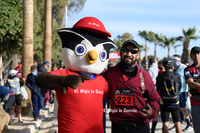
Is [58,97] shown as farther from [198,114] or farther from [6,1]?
[6,1]

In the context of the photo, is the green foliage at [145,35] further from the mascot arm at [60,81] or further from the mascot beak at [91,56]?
the mascot arm at [60,81]

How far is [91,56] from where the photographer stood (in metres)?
3.42

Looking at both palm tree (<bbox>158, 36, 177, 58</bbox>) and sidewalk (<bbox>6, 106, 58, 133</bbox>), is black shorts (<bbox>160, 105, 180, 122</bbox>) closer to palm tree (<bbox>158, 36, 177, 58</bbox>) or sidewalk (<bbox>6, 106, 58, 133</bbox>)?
sidewalk (<bbox>6, 106, 58, 133</bbox>)

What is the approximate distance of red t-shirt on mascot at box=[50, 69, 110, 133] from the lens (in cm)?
329

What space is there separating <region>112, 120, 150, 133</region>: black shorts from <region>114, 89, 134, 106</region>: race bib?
0.81 ft

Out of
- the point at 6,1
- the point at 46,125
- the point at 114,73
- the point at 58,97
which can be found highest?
the point at 6,1

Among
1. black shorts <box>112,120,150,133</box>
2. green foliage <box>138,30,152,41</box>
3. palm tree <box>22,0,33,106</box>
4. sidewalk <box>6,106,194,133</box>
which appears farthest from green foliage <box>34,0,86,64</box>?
black shorts <box>112,120,150,133</box>

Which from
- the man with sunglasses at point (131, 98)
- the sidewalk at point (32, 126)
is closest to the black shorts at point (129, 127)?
the man with sunglasses at point (131, 98)

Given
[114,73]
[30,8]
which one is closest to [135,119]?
[114,73]

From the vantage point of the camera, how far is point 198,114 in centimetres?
432

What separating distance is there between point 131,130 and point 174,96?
2467 millimetres

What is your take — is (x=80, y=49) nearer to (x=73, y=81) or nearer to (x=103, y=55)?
(x=103, y=55)

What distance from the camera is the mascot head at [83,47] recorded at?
11.5 feet

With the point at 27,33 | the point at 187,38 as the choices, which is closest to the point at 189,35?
the point at 187,38
